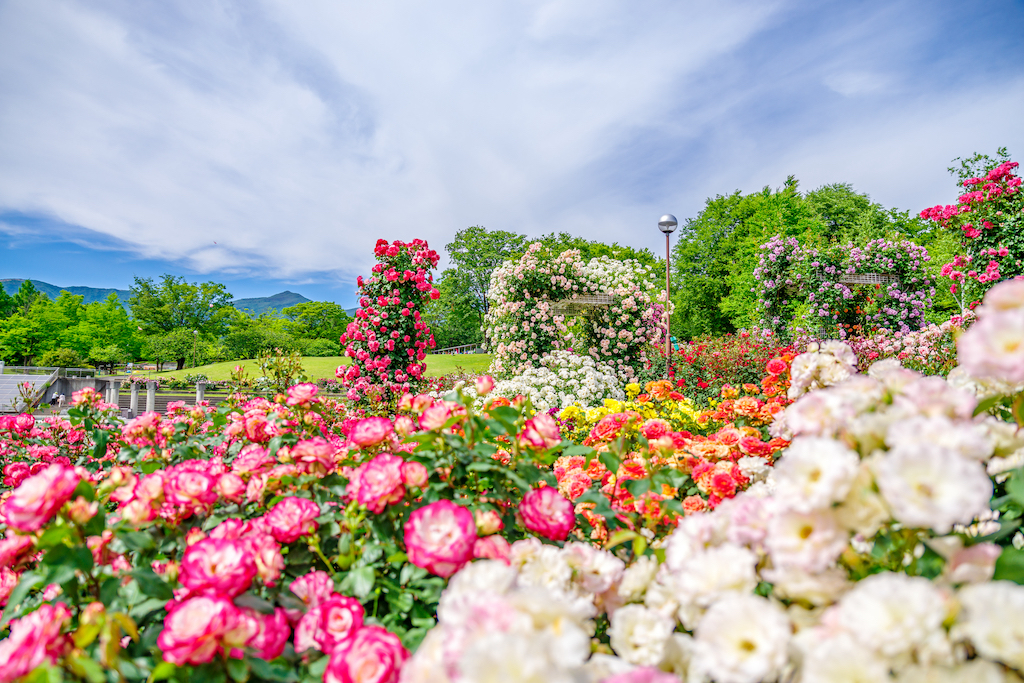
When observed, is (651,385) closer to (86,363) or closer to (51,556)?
(51,556)

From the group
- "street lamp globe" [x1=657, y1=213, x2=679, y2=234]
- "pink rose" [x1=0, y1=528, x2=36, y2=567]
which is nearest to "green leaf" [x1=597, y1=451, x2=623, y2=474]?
"pink rose" [x1=0, y1=528, x2=36, y2=567]

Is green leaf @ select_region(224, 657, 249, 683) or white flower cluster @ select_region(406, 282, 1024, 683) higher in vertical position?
white flower cluster @ select_region(406, 282, 1024, 683)

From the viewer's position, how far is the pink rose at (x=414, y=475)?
102cm

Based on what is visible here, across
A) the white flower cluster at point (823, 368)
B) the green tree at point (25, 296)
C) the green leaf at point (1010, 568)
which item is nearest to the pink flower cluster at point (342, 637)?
the green leaf at point (1010, 568)

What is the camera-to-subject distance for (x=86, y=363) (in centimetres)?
2845

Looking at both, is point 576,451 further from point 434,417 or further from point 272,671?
point 272,671

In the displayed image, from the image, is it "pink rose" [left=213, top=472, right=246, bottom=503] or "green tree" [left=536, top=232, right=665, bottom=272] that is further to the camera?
"green tree" [left=536, top=232, right=665, bottom=272]

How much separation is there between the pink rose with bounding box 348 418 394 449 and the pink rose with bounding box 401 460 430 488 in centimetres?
28

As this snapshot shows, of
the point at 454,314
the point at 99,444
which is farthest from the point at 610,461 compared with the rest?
the point at 454,314

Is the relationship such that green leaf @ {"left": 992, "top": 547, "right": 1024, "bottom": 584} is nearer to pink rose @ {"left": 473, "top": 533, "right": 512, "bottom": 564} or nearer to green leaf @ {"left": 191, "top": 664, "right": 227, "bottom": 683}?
pink rose @ {"left": 473, "top": 533, "right": 512, "bottom": 564}

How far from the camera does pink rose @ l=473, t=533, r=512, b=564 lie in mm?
914

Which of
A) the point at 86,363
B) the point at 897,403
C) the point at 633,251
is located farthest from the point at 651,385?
the point at 86,363

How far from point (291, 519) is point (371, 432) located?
33 cm

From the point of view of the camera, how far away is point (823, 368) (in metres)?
1.22
